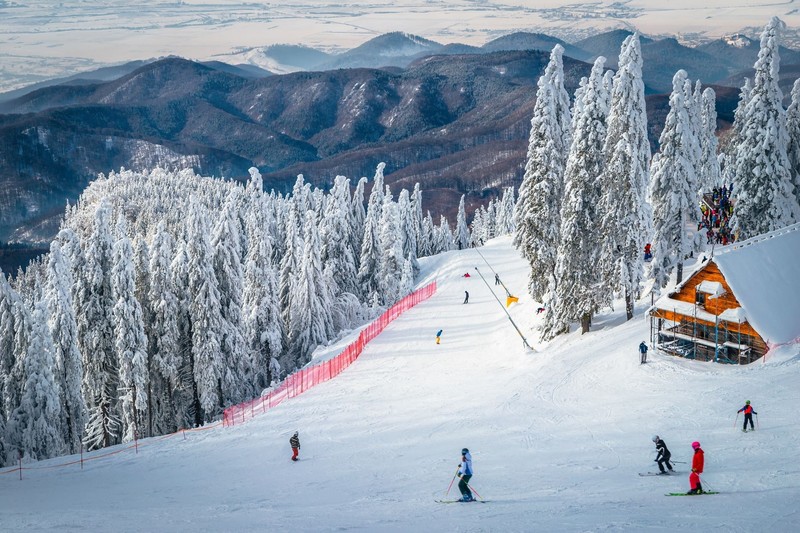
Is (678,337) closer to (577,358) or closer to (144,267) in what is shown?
(577,358)

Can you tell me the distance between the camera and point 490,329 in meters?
48.2

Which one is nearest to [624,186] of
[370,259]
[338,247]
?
[338,247]

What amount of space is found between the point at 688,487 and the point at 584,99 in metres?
22.2

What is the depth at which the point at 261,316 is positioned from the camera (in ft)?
158

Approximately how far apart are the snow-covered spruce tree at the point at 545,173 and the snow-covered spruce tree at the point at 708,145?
26438 mm

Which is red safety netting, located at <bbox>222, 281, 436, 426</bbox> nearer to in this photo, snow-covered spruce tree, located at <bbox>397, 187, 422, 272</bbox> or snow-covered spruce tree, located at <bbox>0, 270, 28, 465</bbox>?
snow-covered spruce tree, located at <bbox>0, 270, 28, 465</bbox>

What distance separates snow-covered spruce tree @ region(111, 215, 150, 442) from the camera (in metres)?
36.7

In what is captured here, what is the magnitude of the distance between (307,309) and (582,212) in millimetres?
Result: 23866

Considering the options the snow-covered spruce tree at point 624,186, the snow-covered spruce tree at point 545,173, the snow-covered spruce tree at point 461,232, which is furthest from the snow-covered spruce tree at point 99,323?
the snow-covered spruce tree at point 461,232

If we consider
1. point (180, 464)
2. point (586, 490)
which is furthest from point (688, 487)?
point (180, 464)

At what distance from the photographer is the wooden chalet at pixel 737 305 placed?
29.5 m

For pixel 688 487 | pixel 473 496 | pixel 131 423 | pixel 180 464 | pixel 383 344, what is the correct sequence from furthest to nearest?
pixel 383 344, pixel 131 423, pixel 180 464, pixel 473 496, pixel 688 487

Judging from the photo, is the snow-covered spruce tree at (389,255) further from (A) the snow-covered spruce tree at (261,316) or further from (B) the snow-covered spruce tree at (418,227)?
(B) the snow-covered spruce tree at (418,227)

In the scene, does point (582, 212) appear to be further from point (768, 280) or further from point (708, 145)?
point (708, 145)
